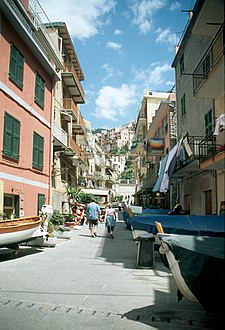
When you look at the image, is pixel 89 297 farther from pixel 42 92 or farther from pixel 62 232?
pixel 42 92

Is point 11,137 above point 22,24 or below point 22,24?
below

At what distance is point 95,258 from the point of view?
10.9 m

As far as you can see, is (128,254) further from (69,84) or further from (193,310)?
(69,84)

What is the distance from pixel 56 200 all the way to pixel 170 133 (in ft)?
32.1

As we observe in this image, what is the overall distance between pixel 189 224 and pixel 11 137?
9.55 metres

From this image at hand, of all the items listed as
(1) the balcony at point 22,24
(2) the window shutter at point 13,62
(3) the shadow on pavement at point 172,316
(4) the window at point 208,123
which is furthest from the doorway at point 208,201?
(3) the shadow on pavement at point 172,316

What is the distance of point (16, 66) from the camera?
1498cm

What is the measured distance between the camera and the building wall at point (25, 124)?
45.4 ft

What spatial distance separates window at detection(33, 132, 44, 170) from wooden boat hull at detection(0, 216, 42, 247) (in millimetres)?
6254

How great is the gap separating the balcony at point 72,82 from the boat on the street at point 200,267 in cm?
2480

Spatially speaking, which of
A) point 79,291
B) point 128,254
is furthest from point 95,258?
point 79,291

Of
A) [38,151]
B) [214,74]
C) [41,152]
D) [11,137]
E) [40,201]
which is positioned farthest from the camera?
[41,152]

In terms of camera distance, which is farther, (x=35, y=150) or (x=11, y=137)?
(x=35, y=150)

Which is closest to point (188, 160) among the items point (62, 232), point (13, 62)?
point (62, 232)
